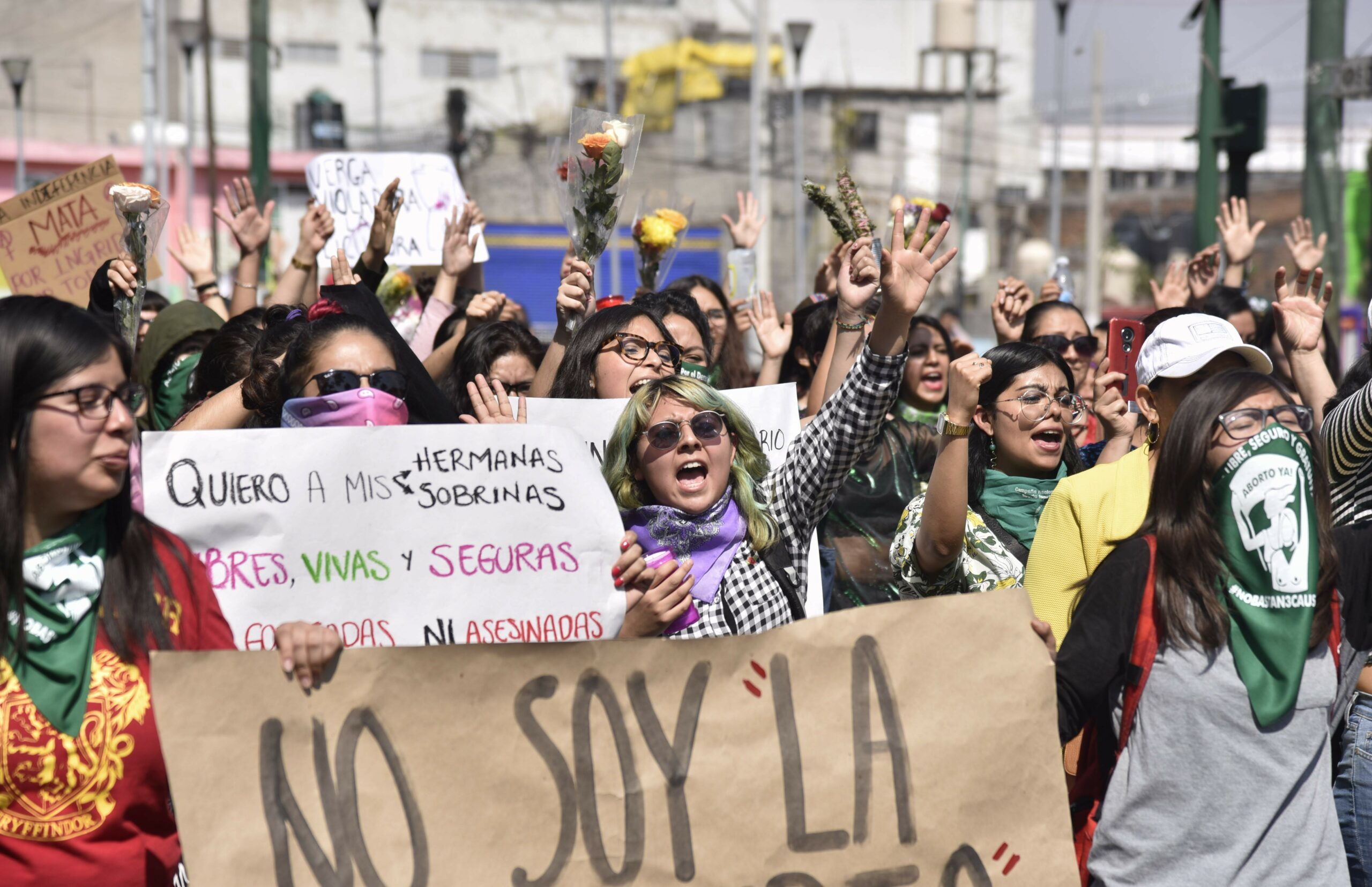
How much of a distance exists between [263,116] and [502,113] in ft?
107

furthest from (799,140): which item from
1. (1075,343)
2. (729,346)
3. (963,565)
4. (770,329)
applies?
(963,565)

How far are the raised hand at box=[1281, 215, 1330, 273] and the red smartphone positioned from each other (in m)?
2.09

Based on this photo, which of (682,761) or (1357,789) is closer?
(682,761)

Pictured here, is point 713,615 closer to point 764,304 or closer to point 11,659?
point 11,659

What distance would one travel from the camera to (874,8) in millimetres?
45250

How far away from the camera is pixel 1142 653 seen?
257cm

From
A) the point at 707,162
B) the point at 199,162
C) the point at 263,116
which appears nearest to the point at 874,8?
the point at 707,162

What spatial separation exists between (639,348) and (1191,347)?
1.37m

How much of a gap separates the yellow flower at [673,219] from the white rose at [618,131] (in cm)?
153

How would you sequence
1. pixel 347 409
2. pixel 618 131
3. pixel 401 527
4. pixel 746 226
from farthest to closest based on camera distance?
1. pixel 746 226
2. pixel 618 131
3. pixel 347 409
4. pixel 401 527

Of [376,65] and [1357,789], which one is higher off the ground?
[376,65]

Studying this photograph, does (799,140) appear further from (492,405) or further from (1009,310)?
(492,405)

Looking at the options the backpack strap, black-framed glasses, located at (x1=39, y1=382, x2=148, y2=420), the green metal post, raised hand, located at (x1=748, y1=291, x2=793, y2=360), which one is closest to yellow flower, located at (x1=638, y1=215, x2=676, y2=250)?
raised hand, located at (x1=748, y1=291, x2=793, y2=360)

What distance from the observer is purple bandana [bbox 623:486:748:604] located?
3082 millimetres
